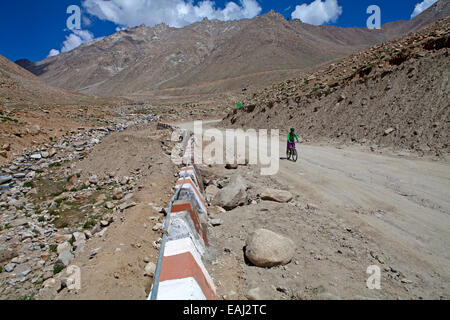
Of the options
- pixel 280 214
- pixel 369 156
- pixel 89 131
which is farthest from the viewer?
pixel 89 131

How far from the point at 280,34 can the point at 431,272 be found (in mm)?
118211

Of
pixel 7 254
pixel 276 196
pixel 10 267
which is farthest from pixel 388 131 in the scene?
pixel 7 254

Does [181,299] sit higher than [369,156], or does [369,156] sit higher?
[369,156]

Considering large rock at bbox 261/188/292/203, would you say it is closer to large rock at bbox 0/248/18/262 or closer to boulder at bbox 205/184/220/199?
boulder at bbox 205/184/220/199

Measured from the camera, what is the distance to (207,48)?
133m

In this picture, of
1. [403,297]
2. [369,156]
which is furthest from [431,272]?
[369,156]

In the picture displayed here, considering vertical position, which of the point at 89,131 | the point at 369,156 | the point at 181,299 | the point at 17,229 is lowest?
the point at 17,229

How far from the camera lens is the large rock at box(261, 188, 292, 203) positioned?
18.4 feet

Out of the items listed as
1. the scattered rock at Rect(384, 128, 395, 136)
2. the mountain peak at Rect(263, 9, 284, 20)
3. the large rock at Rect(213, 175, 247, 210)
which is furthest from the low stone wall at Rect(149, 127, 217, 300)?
the mountain peak at Rect(263, 9, 284, 20)

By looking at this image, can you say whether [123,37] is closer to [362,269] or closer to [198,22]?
[198,22]

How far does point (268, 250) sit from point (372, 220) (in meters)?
2.48

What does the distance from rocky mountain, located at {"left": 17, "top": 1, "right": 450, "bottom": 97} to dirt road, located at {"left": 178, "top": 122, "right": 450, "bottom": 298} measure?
44.1 m

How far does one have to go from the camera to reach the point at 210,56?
111312 mm

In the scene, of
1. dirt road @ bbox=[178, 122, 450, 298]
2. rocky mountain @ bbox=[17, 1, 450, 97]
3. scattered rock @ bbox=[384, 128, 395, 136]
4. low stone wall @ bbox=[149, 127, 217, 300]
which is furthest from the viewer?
rocky mountain @ bbox=[17, 1, 450, 97]
